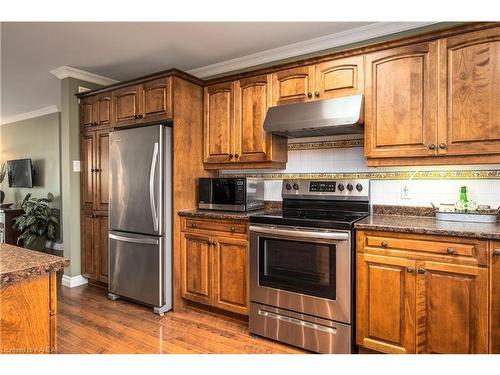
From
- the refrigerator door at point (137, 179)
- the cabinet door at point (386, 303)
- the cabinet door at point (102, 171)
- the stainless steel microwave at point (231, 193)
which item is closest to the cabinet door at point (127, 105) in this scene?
the refrigerator door at point (137, 179)

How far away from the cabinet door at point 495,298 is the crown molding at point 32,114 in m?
6.31

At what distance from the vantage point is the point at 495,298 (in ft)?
5.54

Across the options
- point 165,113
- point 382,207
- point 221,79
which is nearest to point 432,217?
point 382,207

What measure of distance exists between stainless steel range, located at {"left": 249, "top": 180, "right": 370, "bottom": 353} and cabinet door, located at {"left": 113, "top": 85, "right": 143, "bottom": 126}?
5.50 ft

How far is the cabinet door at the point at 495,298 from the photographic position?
65.8 inches

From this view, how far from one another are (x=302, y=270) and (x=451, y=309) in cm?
89

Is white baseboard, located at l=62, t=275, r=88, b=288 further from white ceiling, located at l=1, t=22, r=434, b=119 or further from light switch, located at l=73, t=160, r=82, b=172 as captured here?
white ceiling, located at l=1, t=22, r=434, b=119

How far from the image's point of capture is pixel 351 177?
2.69m

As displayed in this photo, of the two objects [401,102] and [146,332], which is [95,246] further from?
[401,102]

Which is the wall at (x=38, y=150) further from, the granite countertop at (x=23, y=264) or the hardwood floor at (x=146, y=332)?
the granite countertop at (x=23, y=264)

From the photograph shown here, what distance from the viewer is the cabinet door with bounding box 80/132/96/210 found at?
11.6 feet

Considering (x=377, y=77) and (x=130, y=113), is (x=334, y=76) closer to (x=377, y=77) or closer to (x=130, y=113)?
(x=377, y=77)
